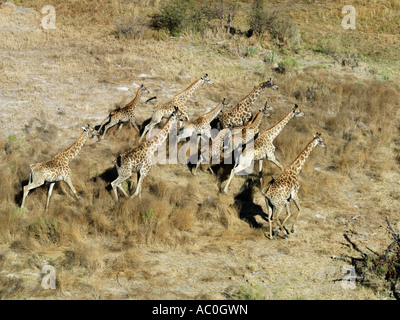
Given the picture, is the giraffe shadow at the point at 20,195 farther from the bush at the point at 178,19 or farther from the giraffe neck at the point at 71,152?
the bush at the point at 178,19

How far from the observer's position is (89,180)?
12.0 metres

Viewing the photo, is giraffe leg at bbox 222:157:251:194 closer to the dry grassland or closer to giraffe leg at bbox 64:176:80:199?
the dry grassland

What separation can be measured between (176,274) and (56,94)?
10117mm

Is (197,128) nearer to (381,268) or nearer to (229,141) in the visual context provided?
(229,141)

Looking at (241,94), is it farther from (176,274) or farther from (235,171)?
(176,274)

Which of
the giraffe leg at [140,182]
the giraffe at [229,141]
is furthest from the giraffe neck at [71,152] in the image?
the giraffe at [229,141]

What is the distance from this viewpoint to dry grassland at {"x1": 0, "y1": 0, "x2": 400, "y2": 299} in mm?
8805

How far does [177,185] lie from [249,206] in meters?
1.96

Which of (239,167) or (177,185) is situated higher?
(239,167)

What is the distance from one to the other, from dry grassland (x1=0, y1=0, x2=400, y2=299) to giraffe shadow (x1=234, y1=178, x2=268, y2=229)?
39 mm

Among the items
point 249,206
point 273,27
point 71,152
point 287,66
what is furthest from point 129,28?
point 249,206

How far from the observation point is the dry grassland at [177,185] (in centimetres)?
880

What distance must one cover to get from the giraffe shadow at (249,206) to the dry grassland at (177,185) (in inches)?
1.6

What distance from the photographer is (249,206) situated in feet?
38.6
